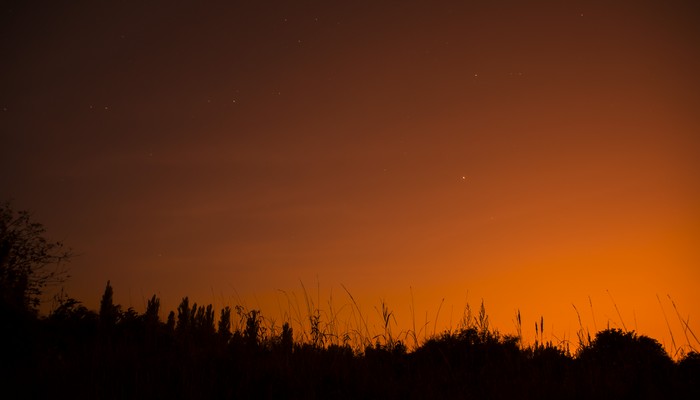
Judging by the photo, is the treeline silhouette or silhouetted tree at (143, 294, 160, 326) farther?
silhouetted tree at (143, 294, 160, 326)

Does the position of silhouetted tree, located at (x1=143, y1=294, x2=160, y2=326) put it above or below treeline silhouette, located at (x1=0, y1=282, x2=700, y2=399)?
above

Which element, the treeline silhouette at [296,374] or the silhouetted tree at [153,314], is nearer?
the treeline silhouette at [296,374]

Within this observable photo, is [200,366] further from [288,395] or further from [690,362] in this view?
[690,362]

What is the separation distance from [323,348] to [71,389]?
353cm

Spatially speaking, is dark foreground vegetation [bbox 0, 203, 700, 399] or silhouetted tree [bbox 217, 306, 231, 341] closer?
dark foreground vegetation [bbox 0, 203, 700, 399]

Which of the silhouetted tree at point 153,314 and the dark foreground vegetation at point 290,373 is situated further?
the silhouetted tree at point 153,314

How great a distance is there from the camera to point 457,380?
597cm

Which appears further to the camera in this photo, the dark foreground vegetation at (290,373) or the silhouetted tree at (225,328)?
the silhouetted tree at (225,328)

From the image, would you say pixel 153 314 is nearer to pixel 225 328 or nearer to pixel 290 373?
pixel 225 328

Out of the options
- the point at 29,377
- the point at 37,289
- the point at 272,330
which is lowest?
the point at 29,377

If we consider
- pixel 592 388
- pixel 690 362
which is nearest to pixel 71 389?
pixel 592 388

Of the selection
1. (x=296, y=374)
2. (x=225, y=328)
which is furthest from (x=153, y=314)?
(x=296, y=374)

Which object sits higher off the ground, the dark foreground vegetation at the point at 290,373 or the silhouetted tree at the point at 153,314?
the silhouetted tree at the point at 153,314

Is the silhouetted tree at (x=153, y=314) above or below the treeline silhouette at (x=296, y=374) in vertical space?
above
